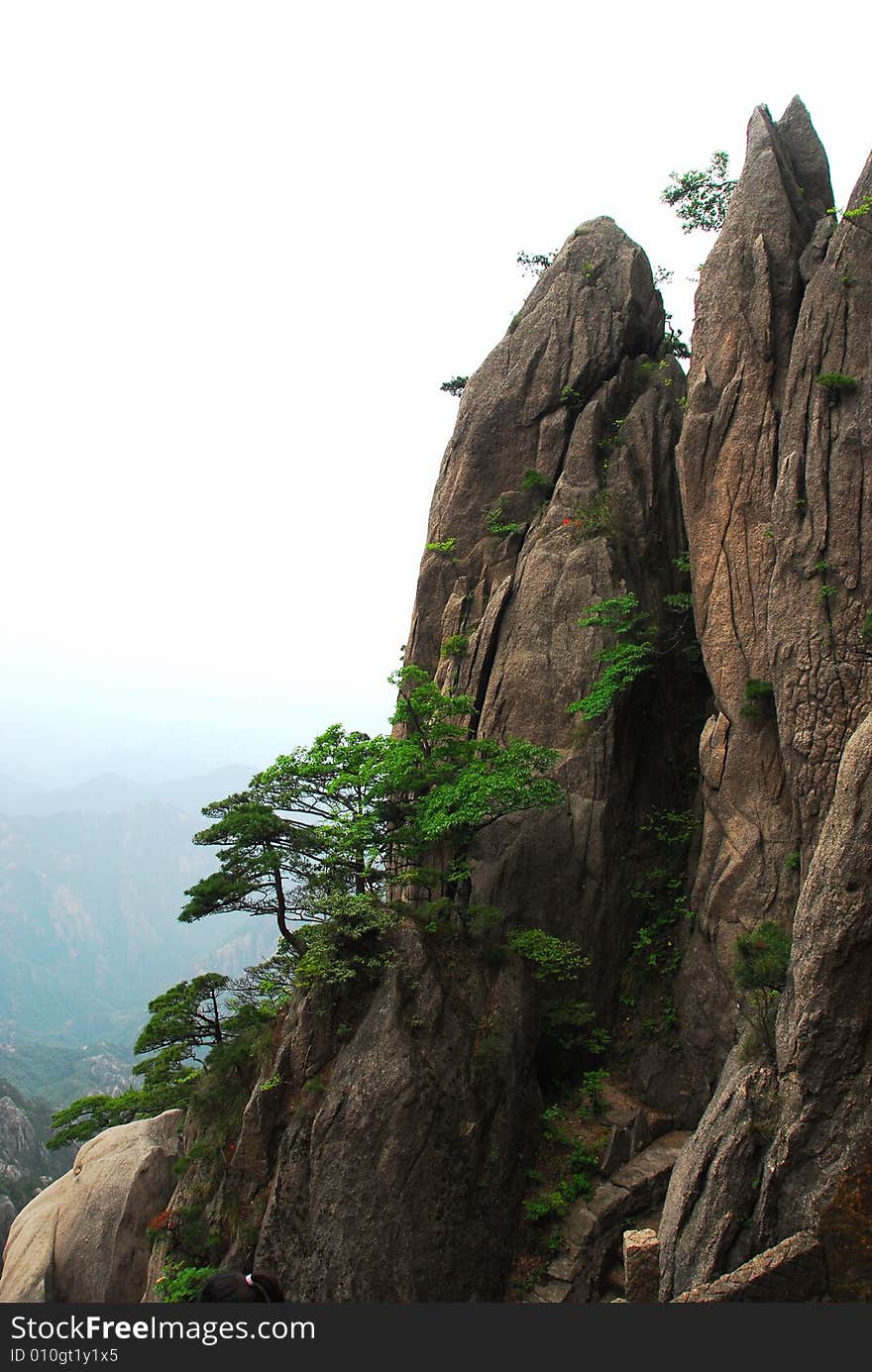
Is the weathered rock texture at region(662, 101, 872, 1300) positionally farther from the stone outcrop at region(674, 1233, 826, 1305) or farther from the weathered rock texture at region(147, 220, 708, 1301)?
the weathered rock texture at region(147, 220, 708, 1301)

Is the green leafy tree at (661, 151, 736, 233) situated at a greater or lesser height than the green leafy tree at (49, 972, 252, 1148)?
greater

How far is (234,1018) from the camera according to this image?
1945 centimetres

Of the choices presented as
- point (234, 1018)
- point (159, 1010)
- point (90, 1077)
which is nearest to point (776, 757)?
point (234, 1018)

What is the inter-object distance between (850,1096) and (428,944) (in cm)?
787

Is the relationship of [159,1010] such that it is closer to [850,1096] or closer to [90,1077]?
[850,1096]

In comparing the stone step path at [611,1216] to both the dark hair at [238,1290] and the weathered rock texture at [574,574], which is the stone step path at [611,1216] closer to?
the weathered rock texture at [574,574]

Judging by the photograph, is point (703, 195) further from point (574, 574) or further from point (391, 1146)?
point (391, 1146)

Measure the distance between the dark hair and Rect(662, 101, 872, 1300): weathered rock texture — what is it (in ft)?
25.6

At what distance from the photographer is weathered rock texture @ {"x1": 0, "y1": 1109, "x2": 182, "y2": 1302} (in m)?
18.1

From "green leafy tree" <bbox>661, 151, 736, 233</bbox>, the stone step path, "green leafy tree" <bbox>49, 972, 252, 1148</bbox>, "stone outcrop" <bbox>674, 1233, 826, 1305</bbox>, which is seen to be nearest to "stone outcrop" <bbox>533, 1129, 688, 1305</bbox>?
the stone step path

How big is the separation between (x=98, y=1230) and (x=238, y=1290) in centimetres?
1748

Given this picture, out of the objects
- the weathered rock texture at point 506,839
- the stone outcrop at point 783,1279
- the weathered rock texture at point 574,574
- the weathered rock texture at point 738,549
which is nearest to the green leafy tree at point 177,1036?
the weathered rock texture at point 506,839

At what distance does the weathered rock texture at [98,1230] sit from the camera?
712 inches

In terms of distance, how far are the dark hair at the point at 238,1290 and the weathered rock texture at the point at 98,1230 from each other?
16219 mm
